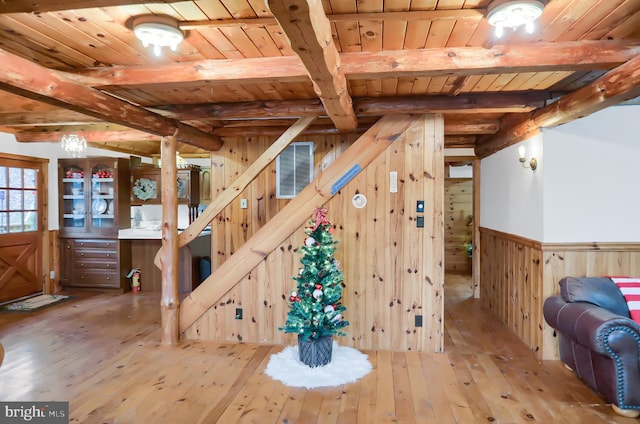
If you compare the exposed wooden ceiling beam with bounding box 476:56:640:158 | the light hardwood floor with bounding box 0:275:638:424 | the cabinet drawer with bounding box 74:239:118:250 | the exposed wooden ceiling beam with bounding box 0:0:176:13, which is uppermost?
the exposed wooden ceiling beam with bounding box 0:0:176:13

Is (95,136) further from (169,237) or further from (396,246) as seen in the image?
(396,246)

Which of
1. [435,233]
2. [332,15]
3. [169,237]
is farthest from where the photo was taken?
[169,237]

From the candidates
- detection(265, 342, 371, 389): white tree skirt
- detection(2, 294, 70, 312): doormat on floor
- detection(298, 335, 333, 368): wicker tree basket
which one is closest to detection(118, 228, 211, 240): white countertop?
detection(2, 294, 70, 312): doormat on floor

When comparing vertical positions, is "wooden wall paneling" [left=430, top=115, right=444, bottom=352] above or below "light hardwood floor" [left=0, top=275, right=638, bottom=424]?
above

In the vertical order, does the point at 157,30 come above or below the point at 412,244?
above

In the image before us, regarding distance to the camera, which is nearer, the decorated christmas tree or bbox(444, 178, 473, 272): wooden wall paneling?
the decorated christmas tree

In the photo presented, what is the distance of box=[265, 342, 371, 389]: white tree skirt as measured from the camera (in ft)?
10.5

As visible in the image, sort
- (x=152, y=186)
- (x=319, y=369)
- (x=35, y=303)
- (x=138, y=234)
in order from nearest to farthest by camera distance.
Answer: (x=319, y=369)
(x=35, y=303)
(x=138, y=234)
(x=152, y=186)

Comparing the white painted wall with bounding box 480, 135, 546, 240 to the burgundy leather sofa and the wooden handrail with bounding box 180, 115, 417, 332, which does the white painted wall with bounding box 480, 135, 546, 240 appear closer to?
the burgundy leather sofa

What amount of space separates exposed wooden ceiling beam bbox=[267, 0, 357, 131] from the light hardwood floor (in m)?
2.17

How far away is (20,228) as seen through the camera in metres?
5.90

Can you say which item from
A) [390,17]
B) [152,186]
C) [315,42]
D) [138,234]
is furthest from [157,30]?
[152,186]

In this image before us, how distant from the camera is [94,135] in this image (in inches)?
222

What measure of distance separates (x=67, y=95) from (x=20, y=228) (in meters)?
4.39
